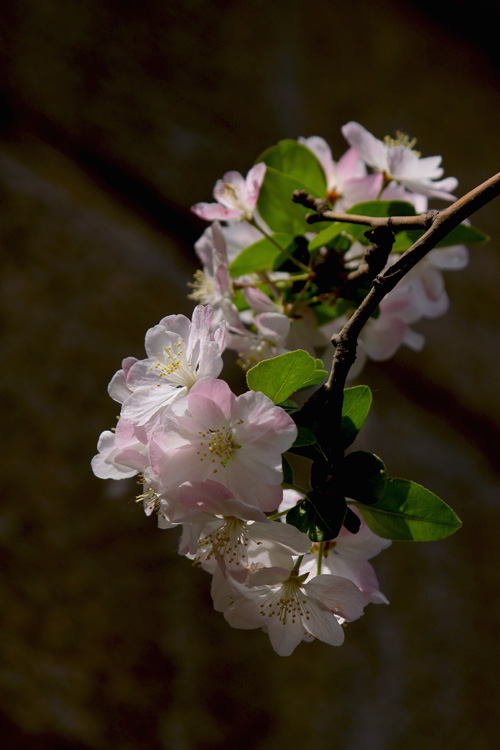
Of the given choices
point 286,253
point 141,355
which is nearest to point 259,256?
point 286,253

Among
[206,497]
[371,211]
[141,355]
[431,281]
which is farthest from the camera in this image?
[141,355]

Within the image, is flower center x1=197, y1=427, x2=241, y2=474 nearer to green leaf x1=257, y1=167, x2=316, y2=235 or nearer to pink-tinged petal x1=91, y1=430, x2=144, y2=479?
pink-tinged petal x1=91, y1=430, x2=144, y2=479

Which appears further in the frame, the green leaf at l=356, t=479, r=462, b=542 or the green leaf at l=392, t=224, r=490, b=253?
the green leaf at l=392, t=224, r=490, b=253

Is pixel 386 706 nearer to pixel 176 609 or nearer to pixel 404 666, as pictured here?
pixel 404 666

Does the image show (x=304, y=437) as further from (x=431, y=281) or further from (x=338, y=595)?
(x=431, y=281)

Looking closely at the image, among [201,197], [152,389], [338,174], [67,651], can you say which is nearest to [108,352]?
[201,197]

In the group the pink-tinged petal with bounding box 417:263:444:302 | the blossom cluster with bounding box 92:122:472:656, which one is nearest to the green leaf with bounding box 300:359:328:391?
the blossom cluster with bounding box 92:122:472:656

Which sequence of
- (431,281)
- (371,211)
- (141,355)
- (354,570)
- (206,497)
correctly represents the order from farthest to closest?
(141,355)
(431,281)
(371,211)
(354,570)
(206,497)
